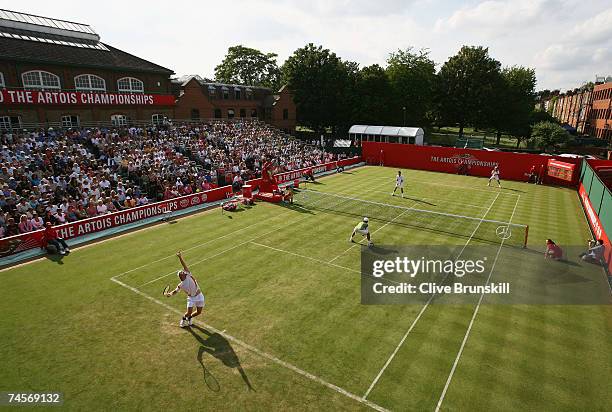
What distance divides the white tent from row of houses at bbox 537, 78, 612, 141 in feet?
135

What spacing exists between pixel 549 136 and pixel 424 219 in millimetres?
49919

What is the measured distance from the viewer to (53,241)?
18.3 meters

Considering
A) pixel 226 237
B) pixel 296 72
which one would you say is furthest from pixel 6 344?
pixel 296 72

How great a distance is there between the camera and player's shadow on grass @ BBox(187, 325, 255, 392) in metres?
10.2

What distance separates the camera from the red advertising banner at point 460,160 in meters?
38.0

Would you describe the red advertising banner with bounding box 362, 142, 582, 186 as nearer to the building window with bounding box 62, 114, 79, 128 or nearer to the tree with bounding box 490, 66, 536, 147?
the tree with bounding box 490, 66, 536, 147

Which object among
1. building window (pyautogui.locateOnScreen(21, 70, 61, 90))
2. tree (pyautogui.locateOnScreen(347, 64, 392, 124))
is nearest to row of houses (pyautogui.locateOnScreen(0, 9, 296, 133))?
building window (pyautogui.locateOnScreen(21, 70, 61, 90))

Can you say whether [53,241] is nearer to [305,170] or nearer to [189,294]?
[189,294]

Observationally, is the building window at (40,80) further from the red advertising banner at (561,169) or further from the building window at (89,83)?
the red advertising banner at (561,169)

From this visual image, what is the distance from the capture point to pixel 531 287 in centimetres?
1486

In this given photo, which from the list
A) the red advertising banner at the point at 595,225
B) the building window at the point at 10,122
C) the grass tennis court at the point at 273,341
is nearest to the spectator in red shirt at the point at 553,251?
the red advertising banner at the point at 595,225

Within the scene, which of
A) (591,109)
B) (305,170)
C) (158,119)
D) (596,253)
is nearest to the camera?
(596,253)

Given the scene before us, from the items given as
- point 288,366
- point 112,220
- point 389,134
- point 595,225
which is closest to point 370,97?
point 389,134

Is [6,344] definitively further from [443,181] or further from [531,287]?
[443,181]
